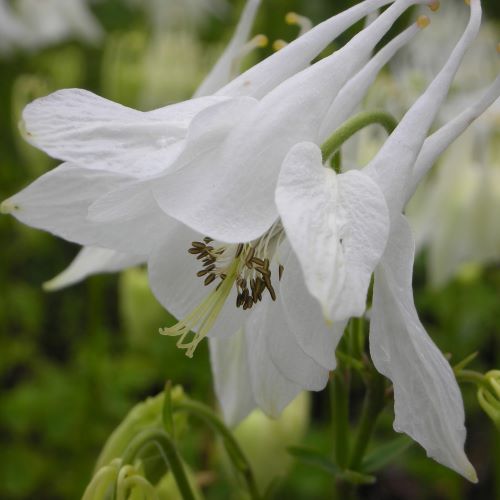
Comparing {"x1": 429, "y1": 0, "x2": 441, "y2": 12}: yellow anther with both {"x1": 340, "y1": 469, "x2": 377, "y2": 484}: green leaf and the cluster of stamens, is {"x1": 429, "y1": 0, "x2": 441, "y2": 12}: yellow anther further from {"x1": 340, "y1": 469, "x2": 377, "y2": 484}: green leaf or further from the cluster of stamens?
{"x1": 340, "y1": 469, "x2": 377, "y2": 484}: green leaf

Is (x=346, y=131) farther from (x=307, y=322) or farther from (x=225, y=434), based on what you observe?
(x=225, y=434)

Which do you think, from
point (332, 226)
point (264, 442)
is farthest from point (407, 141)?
point (264, 442)

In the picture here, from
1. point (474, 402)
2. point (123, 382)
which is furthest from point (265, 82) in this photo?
point (474, 402)

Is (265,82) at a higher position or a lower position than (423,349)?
higher

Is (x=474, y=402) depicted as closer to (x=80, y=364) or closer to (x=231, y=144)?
(x=80, y=364)

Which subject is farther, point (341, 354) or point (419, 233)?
point (419, 233)

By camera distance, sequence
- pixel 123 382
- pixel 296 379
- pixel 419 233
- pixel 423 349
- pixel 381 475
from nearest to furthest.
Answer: pixel 423 349 → pixel 296 379 → pixel 419 233 → pixel 123 382 → pixel 381 475

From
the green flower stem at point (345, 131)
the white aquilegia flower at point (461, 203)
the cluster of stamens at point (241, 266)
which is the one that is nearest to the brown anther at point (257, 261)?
the cluster of stamens at point (241, 266)

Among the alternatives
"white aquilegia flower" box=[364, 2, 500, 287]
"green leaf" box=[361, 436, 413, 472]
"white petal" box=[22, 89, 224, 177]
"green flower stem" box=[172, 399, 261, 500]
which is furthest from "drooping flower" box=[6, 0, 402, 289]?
"white aquilegia flower" box=[364, 2, 500, 287]
